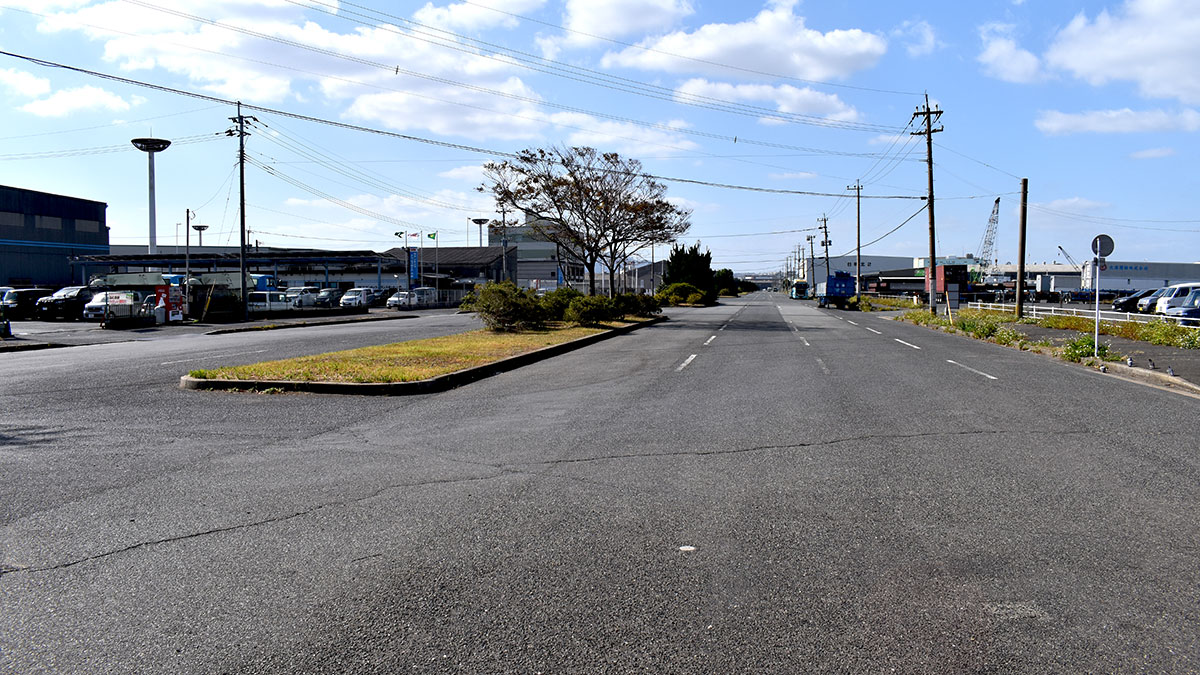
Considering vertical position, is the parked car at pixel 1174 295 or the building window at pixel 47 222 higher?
the building window at pixel 47 222

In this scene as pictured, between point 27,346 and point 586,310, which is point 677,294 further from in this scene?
point 27,346

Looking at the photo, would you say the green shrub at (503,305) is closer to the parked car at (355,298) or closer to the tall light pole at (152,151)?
the parked car at (355,298)

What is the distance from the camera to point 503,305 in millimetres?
25906

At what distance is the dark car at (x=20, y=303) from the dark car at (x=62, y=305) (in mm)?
680

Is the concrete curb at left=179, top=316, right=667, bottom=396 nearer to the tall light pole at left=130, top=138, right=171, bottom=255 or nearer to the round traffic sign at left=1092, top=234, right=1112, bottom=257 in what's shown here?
the round traffic sign at left=1092, top=234, right=1112, bottom=257

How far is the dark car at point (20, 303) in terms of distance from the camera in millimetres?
37844

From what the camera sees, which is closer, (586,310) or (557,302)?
(586,310)

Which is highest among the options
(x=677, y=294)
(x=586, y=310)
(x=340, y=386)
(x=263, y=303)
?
(x=677, y=294)

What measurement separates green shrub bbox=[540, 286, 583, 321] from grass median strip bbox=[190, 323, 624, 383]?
7925 millimetres

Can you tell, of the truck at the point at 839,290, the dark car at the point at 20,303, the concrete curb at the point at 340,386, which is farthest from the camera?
the truck at the point at 839,290

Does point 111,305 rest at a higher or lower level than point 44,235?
lower

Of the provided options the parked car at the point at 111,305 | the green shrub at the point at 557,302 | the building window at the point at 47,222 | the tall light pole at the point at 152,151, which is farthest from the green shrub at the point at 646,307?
the building window at the point at 47,222

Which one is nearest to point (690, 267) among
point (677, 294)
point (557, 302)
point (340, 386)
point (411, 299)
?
point (677, 294)

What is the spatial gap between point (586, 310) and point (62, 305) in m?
25.5
